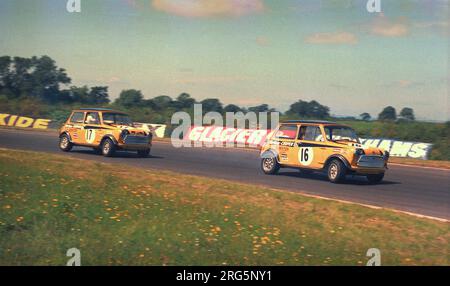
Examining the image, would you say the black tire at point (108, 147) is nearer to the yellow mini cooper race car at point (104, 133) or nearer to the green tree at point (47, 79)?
the yellow mini cooper race car at point (104, 133)

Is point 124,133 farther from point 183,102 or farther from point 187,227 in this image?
point 183,102

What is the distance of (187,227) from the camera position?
364 inches

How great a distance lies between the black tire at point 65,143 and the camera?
2095 centimetres

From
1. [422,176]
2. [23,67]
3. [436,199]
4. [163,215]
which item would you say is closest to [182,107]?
[23,67]

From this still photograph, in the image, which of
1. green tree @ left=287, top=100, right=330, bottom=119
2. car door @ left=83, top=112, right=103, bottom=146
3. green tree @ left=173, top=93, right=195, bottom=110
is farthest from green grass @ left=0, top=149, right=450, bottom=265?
green tree @ left=173, top=93, right=195, bottom=110

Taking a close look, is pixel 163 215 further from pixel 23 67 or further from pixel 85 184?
pixel 23 67

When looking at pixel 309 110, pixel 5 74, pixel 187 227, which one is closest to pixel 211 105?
pixel 309 110

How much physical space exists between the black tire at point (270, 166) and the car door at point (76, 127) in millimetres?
7146

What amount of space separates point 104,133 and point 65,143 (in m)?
2.18

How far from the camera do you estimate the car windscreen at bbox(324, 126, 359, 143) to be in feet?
52.6

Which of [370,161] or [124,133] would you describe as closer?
[370,161]

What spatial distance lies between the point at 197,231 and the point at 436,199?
7089 mm

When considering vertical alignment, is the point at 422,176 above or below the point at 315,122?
below
